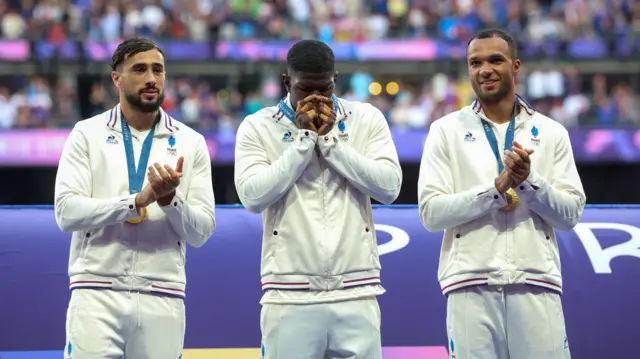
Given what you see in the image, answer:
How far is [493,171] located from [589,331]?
1.94m

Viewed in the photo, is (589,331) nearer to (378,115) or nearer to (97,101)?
(378,115)

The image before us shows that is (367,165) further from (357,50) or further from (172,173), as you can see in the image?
(357,50)

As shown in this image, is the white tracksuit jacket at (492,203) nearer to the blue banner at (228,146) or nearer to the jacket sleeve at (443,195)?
the jacket sleeve at (443,195)

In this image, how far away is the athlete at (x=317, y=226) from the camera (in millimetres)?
4625

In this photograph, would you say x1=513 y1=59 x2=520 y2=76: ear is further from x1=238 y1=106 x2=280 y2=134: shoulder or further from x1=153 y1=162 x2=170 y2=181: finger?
x1=153 y1=162 x2=170 y2=181: finger

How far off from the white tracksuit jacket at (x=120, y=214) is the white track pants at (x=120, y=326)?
0.06 m

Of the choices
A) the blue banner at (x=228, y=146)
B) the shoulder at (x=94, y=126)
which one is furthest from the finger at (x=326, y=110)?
the blue banner at (x=228, y=146)

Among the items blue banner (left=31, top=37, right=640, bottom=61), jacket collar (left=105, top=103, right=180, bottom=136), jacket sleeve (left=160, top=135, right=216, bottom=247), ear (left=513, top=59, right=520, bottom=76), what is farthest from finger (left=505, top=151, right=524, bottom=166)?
blue banner (left=31, top=37, right=640, bottom=61)

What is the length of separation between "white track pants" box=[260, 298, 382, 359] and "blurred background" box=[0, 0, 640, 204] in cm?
1371

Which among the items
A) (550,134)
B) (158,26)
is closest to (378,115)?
(550,134)

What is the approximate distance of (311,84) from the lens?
4648 mm

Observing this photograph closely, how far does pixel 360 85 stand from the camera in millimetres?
20406

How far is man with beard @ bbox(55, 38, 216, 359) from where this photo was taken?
471cm

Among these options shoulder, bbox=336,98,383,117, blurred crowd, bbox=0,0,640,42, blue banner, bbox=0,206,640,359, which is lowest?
blue banner, bbox=0,206,640,359
